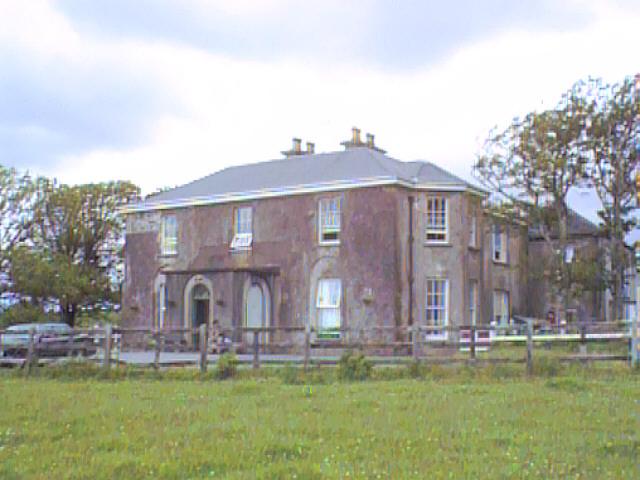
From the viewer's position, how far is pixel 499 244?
1484 inches

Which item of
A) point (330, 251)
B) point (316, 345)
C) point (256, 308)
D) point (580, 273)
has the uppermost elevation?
point (330, 251)

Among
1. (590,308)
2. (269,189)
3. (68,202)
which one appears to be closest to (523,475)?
(269,189)

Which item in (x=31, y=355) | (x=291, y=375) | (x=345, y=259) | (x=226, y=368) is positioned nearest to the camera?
(x=291, y=375)

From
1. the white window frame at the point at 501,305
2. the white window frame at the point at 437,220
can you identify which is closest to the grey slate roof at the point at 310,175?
the white window frame at the point at 437,220

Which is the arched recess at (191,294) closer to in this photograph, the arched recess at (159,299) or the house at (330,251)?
the house at (330,251)

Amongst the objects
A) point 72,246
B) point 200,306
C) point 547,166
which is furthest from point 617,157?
point 72,246

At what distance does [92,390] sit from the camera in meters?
17.1

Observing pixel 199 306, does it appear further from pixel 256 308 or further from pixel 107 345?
pixel 107 345

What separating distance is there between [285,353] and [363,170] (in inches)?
288

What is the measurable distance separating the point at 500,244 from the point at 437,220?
574 centimetres

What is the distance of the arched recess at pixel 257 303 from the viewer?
111 feet

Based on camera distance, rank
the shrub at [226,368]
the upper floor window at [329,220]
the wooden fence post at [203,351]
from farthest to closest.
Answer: the upper floor window at [329,220], the wooden fence post at [203,351], the shrub at [226,368]

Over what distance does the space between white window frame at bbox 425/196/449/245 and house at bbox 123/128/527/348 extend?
4 cm

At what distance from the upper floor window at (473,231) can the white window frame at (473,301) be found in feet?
4.71
